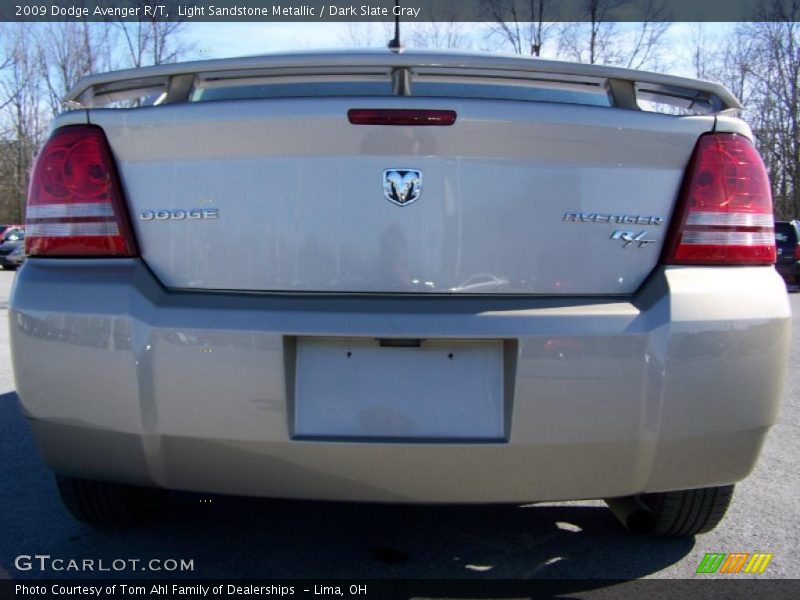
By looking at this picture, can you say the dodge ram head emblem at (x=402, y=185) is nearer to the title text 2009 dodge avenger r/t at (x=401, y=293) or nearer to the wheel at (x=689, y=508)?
the title text 2009 dodge avenger r/t at (x=401, y=293)

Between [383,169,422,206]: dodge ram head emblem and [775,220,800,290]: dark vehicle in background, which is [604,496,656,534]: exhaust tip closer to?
[383,169,422,206]: dodge ram head emblem

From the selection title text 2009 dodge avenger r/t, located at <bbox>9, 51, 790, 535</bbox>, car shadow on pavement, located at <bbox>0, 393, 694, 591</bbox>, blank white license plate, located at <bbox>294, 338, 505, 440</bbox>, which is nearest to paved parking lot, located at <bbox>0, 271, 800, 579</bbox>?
car shadow on pavement, located at <bbox>0, 393, 694, 591</bbox>

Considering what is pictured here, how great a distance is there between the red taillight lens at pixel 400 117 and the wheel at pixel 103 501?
54.4 inches

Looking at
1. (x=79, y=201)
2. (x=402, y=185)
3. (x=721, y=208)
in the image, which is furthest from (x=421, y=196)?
(x=79, y=201)

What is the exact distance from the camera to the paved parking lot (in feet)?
8.01

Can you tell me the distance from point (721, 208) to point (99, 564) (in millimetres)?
2148

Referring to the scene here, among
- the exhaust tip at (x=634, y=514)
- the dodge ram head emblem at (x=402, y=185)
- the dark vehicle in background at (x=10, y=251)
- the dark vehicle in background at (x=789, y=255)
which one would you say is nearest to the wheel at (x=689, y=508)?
the exhaust tip at (x=634, y=514)

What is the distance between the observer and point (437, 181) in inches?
78.9

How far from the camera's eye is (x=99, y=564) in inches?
96.1

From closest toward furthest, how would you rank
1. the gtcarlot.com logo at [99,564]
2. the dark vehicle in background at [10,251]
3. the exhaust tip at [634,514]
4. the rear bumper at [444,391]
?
the rear bumper at [444,391] → the gtcarlot.com logo at [99,564] → the exhaust tip at [634,514] → the dark vehicle in background at [10,251]

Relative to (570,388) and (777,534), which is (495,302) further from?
(777,534)

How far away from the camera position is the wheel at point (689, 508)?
2.46 metres

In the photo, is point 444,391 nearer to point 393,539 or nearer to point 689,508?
point 393,539

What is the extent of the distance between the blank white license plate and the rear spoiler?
72 centimetres
